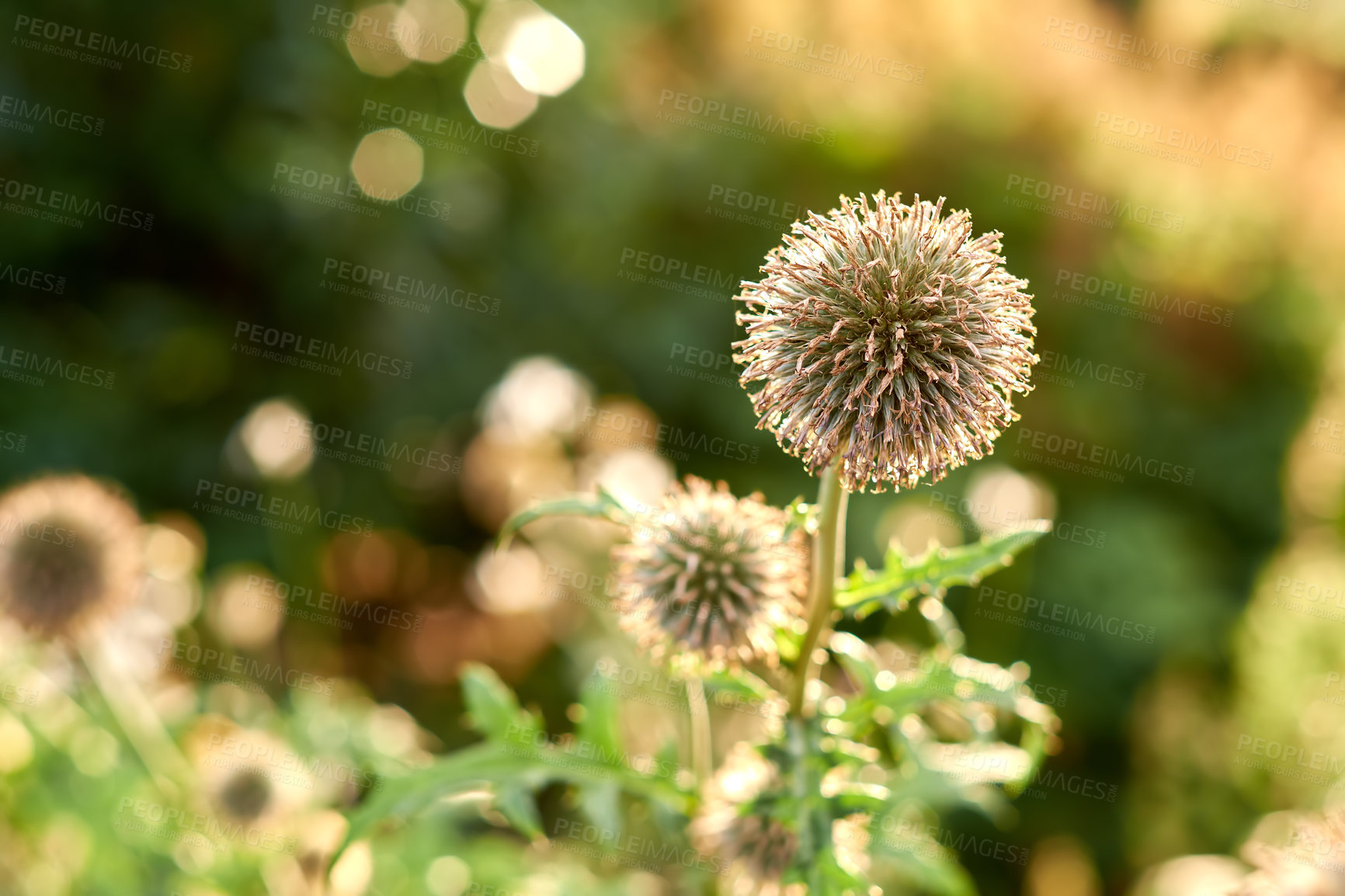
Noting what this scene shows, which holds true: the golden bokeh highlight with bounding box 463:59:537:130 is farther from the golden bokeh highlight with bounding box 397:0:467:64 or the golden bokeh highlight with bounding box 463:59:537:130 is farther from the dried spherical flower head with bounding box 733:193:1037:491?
the dried spherical flower head with bounding box 733:193:1037:491

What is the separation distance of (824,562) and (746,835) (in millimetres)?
741

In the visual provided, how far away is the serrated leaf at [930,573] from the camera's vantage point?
156 cm

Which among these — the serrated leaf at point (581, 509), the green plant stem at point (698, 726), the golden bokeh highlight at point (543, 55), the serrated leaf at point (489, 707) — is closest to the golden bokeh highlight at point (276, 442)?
the serrated leaf at point (489, 707)

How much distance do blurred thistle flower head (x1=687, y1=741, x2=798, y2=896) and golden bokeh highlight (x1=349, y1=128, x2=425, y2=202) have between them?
431 cm

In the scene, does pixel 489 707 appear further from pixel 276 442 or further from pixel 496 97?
pixel 496 97

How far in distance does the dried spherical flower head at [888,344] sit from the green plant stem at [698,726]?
2.14 feet

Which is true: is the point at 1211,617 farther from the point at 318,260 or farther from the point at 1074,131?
the point at 318,260

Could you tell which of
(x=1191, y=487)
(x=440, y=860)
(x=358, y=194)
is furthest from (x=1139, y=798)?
(x=358, y=194)

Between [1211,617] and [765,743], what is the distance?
4.00 meters

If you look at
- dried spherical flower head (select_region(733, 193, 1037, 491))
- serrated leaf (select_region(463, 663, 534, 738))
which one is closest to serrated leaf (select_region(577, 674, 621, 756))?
serrated leaf (select_region(463, 663, 534, 738))

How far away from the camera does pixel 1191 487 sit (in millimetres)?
5133

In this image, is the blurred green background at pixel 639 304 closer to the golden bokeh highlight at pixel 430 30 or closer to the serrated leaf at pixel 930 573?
the golden bokeh highlight at pixel 430 30

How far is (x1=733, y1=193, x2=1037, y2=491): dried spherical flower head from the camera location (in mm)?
1489

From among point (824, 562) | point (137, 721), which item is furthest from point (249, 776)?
point (824, 562)
